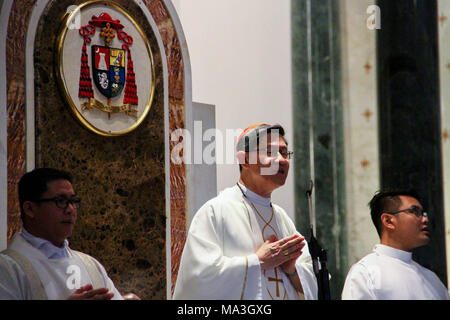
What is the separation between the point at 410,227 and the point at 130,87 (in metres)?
2.17

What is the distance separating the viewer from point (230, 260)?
4199 millimetres

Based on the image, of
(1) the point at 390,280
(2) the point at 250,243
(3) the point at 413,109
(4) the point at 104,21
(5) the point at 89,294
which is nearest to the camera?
(5) the point at 89,294

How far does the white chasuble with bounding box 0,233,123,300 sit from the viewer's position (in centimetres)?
373

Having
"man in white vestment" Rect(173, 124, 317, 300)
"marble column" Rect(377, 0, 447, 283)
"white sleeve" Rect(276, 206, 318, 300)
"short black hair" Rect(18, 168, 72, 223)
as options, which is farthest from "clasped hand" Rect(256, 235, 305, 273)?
"marble column" Rect(377, 0, 447, 283)

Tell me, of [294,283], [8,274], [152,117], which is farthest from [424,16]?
[8,274]

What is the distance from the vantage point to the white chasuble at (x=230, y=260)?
13.7ft

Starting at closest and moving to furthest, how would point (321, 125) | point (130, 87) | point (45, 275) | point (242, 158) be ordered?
point (45, 275), point (242, 158), point (130, 87), point (321, 125)

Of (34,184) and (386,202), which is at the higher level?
(34,184)

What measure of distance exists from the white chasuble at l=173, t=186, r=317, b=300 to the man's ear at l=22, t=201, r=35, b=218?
3.05ft

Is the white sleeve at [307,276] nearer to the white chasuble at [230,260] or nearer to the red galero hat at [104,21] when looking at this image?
the white chasuble at [230,260]

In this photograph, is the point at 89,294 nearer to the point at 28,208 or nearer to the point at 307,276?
the point at 28,208

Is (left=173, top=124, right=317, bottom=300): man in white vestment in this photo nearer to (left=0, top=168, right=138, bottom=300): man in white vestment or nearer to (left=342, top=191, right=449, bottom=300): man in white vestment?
(left=342, top=191, right=449, bottom=300): man in white vestment

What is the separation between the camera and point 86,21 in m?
4.93

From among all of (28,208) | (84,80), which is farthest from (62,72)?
(28,208)
